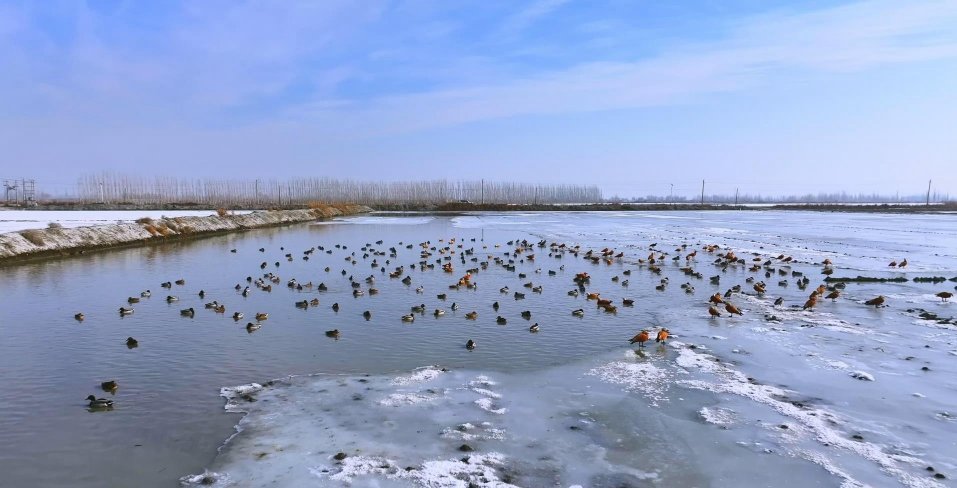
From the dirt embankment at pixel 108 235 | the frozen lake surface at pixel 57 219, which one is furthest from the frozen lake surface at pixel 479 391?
the frozen lake surface at pixel 57 219

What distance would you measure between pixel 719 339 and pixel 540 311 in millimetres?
4689

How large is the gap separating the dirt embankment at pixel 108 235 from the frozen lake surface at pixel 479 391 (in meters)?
9.25

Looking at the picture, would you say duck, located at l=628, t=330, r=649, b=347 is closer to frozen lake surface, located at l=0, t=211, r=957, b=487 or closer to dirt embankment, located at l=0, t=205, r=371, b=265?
frozen lake surface, located at l=0, t=211, r=957, b=487

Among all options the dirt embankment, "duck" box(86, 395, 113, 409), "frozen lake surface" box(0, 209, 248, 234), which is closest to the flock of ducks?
"duck" box(86, 395, 113, 409)

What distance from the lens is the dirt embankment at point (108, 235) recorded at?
1028 inches

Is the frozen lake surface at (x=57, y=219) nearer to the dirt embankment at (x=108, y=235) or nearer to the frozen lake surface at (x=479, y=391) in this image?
the dirt embankment at (x=108, y=235)

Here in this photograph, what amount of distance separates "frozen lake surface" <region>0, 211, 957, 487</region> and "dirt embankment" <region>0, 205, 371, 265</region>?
9.25 m

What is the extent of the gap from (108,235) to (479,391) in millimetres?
31079

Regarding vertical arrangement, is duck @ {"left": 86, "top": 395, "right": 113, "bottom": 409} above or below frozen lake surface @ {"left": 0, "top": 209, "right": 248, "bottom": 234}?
below

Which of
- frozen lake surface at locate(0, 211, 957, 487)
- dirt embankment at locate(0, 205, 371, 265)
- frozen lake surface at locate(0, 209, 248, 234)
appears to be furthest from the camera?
frozen lake surface at locate(0, 209, 248, 234)

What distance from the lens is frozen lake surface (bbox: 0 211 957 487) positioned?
6730mm

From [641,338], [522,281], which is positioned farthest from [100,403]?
[522,281]

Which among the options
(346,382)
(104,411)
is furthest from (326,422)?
(104,411)

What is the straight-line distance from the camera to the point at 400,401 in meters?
8.71
